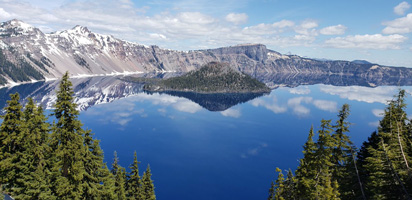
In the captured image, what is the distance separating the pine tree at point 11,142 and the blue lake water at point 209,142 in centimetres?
4428

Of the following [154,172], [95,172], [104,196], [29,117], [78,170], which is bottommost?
[154,172]

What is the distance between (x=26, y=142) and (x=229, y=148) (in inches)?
3515

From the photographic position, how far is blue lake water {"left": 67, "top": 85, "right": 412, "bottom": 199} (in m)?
80.7

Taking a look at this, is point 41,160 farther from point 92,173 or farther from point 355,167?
point 355,167

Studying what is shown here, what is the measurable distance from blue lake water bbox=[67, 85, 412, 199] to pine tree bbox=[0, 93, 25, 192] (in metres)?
44.3

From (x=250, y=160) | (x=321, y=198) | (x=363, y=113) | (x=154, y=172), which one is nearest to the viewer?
(x=321, y=198)

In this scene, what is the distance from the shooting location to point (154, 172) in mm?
86750

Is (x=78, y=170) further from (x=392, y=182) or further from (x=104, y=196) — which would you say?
(x=392, y=182)

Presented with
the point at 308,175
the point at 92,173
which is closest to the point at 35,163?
the point at 92,173

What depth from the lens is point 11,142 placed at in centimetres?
3356

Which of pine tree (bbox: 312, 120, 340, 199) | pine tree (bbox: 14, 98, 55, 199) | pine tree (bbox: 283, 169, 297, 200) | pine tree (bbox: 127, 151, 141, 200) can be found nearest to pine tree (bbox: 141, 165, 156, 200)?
pine tree (bbox: 127, 151, 141, 200)

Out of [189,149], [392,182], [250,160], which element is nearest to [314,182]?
[392,182]

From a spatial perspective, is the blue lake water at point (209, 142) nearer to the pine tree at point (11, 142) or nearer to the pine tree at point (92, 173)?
the pine tree at point (92, 173)

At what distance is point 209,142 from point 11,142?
94105 millimetres
